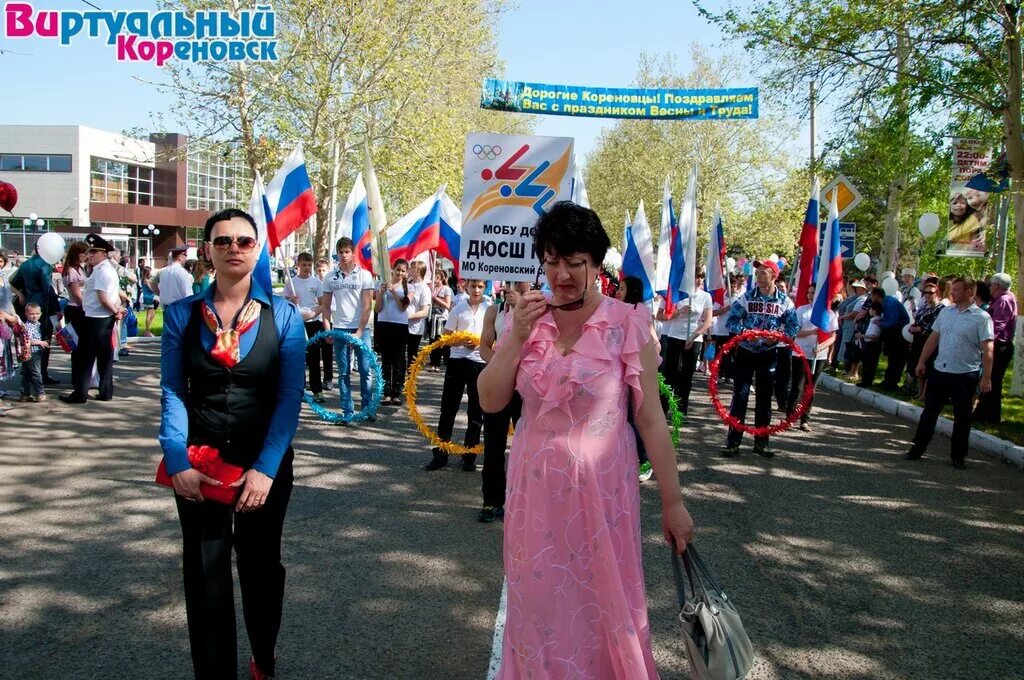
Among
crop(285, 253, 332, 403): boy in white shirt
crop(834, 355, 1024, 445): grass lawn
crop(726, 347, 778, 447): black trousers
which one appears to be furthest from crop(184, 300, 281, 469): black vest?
crop(834, 355, 1024, 445): grass lawn

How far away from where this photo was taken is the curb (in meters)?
10.4

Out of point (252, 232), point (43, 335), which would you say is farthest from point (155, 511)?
point (43, 335)

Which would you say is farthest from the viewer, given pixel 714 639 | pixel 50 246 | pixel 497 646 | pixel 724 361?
pixel 724 361

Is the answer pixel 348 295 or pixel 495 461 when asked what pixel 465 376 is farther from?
pixel 348 295

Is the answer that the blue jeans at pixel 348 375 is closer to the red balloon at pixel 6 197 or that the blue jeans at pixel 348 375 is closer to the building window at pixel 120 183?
the red balloon at pixel 6 197

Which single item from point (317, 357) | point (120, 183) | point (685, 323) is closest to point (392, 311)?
point (317, 357)

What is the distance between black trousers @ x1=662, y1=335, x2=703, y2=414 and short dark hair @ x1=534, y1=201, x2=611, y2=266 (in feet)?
32.1

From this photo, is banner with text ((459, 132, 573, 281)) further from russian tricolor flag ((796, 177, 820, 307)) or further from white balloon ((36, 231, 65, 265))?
white balloon ((36, 231, 65, 265))

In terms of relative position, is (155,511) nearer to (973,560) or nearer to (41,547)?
(41,547)

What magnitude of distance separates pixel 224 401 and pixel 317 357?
9.06 meters

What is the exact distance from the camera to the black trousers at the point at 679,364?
12969mm

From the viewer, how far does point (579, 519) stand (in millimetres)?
3180

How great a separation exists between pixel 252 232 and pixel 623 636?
213 centimetres

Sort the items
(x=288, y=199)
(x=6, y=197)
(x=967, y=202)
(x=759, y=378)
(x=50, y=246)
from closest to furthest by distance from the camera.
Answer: (x=759, y=378) → (x=288, y=199) → (x=6, y=197) → (x=967, y=202) → (x=50, y=246)
